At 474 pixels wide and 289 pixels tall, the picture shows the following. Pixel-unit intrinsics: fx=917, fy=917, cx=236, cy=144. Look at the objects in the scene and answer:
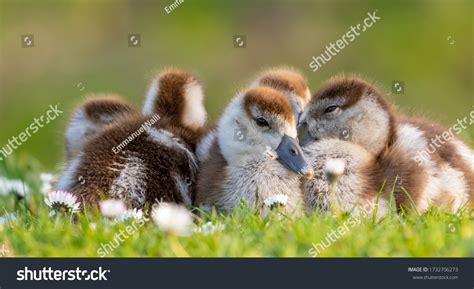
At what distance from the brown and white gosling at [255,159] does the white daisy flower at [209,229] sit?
57 centimetres

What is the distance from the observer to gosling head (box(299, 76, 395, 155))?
5.25m

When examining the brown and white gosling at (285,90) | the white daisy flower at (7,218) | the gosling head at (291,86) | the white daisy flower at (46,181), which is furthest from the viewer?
the white daisy flower at (46,181)

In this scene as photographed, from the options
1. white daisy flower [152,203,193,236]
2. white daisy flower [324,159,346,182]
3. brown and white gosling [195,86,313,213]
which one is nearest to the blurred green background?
brown and white gosling [195,86,313,213]

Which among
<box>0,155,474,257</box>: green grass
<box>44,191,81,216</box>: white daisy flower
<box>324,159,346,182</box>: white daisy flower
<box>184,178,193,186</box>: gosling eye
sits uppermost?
<box>184,178,193,186</box>: gosling eye

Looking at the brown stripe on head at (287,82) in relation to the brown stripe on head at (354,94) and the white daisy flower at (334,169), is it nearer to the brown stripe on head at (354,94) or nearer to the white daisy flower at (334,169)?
the brown stripe on head at (354,94)

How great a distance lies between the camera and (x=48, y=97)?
12891mm

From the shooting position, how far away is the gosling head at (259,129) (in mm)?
5098

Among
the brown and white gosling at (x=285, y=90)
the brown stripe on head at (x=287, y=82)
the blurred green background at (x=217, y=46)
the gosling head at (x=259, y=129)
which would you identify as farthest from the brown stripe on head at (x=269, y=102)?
the blurred green background at (x=217, y=46)

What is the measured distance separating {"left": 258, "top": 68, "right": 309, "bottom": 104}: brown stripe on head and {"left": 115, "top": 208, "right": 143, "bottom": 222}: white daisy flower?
148 cm

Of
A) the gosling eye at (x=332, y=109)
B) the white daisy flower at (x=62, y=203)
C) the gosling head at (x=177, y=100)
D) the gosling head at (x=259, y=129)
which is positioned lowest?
the white daisy flower at (x=62, y=203)

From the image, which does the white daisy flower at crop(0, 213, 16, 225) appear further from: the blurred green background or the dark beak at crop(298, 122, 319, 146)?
the blurred green background

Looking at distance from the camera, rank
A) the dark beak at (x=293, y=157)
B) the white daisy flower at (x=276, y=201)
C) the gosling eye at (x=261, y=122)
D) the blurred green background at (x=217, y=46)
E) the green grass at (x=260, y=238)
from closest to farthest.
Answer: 1. the green grass at (x=260, y=238)
2. the white daisy flower at (x=276, y=201)
3. the dark beak at (x=293, y=157)
4. the gosling eye at (x=261, y=122)
5. the blurred green background at (x=217, y=46)

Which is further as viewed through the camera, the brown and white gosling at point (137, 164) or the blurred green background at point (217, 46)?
the blurred green background at point (217, 46)

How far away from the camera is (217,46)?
13.9 metres
